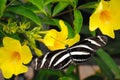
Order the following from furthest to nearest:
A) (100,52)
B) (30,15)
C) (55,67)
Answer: (100,52) < (55,67) < (30,15)

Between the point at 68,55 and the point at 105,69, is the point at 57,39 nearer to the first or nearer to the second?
the point at 68,55

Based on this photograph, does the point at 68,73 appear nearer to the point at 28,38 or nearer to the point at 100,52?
the point at 100,52

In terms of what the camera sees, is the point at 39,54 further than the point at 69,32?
No

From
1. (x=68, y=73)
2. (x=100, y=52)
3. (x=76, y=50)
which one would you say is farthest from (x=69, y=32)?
(x=100, y=52)

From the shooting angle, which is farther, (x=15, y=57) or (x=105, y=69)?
(x=105, y=69)

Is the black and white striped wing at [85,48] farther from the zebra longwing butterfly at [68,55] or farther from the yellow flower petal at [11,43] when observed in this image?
the yellow flower petal at [11,43]

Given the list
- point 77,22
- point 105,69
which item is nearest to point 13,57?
point 77,22
